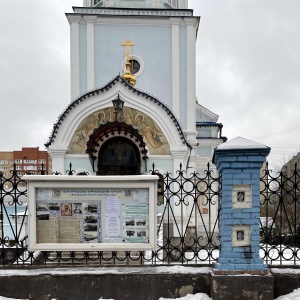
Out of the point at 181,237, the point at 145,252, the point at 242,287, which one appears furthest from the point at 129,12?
the point at 242,287

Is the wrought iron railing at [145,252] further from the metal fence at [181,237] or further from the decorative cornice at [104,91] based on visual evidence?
the decorative cornice at [104,91]

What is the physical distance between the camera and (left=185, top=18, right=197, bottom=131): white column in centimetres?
1555

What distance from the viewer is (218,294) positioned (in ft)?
16.6

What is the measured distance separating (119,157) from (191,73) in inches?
231

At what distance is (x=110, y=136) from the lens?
11188 millimetres

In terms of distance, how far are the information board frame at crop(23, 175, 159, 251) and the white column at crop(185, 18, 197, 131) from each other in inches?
410

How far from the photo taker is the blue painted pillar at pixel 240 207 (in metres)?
5.13

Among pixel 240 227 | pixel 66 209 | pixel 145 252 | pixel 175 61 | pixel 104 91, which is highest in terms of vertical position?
pixel 175 61

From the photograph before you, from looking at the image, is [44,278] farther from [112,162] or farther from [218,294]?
[112,162]

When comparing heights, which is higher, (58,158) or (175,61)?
(175,61)

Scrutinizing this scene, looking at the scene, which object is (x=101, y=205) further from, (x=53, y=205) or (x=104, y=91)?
(x=104, y=91)

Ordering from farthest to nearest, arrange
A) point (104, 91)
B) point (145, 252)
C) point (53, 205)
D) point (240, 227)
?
1. point (104, 91)
2. point (145, 252)
3. point (53, 205)
4. point (240, 227)

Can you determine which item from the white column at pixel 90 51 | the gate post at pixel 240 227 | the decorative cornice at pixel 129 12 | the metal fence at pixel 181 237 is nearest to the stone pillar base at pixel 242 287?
the gate post at pixel 240 227

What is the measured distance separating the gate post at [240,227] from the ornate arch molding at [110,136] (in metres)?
5.86
